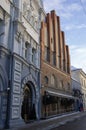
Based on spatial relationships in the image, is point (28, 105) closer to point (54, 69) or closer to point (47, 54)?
point (47, 54)

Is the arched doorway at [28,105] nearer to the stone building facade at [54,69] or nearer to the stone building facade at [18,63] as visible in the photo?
the stone building facade at [18,63]

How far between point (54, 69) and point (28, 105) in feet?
31.3

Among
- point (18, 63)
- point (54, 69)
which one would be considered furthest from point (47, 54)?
point (18, 63)

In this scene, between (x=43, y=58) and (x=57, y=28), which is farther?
(x=57, y=28)

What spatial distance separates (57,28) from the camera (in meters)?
34.9

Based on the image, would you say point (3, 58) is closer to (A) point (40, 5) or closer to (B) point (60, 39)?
(A) point (40, 5)

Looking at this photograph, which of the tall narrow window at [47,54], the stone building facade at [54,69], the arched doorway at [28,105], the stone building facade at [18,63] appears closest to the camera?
the stone building facade at [18,63]

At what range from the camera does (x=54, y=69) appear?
30.6 m

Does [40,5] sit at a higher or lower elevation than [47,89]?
higher

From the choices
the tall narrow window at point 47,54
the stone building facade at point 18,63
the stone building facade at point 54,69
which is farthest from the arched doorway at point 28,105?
the tall narrow window at point 47,54

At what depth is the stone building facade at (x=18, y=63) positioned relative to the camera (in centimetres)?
1702

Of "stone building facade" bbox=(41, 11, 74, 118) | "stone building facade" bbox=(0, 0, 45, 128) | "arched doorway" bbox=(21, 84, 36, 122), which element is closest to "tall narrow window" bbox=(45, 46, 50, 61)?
"stone building facade" bbox=(41, 11, 74, 118)

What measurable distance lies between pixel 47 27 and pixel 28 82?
1117 centimetres

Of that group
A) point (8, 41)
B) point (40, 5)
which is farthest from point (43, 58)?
point (8, 41)
